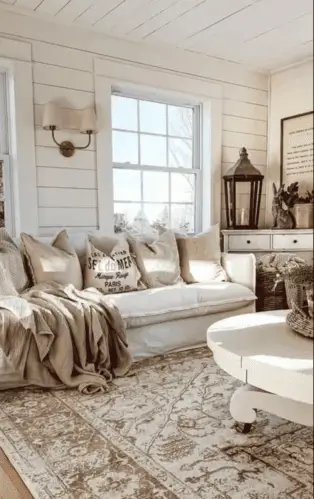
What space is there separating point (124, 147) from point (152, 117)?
31cm

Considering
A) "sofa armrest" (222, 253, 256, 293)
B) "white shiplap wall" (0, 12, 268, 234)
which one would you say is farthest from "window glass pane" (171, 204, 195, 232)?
"white shiplap wall" (0, 12, 268, 234)

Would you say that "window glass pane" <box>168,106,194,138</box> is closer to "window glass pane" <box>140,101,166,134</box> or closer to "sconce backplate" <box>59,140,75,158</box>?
"window glass pane" <box>140,101,166,134</box>

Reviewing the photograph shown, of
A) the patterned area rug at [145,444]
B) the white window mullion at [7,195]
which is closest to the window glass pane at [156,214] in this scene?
the white window mullion at [7,195]

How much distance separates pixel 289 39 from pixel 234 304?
7.60 ft

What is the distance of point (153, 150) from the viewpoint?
3.18 meters

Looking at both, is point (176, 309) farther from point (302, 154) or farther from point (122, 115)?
point (302, 154)

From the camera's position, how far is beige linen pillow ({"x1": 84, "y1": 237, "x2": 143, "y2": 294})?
8.34 ft

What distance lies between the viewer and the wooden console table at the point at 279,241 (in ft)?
1.26

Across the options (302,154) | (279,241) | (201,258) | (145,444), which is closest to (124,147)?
(201,258)

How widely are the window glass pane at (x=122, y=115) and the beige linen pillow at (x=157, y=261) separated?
2.94 ft

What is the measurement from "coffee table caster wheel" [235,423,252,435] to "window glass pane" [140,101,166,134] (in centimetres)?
208

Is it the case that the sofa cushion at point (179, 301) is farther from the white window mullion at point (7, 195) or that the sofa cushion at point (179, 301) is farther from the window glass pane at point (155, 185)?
the white window mullion at point (7, 195)

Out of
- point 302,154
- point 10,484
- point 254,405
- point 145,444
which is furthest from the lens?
point 145,444

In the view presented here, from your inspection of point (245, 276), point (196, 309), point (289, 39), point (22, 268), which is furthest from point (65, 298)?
point (289, 39)
